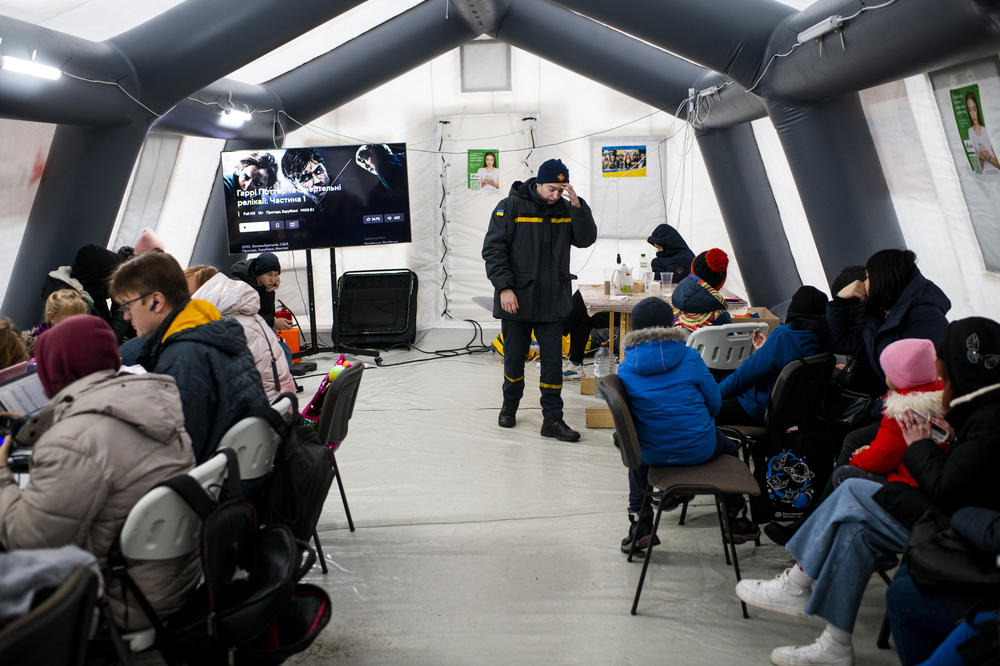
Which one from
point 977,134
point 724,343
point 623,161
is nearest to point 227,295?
point 724,343

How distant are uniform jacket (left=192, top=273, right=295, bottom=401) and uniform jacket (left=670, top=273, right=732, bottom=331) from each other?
1.98 metres

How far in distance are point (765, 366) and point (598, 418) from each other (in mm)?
1590

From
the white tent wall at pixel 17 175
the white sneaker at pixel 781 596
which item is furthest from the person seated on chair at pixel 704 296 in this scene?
the white tent wall at pixel 17 175

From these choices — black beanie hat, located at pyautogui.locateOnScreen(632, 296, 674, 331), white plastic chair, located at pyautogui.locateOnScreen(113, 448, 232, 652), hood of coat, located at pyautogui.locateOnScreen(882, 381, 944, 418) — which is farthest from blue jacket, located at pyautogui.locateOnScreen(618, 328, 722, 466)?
white plastic chair, located at pyautogui.locateOnScreen(113, 448, 232, 652)

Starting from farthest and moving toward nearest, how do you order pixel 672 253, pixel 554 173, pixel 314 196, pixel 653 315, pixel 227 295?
pixel 314 196, pixel 672 253, pixel 554 173, pixel 227 295, pixel 653 315

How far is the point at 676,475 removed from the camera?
258 centimetres

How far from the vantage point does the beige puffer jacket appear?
1603 millimetres

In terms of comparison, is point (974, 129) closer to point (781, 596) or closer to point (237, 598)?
point (781, 596)

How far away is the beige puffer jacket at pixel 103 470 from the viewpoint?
1.60m

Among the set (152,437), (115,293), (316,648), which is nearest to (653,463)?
(316,648)

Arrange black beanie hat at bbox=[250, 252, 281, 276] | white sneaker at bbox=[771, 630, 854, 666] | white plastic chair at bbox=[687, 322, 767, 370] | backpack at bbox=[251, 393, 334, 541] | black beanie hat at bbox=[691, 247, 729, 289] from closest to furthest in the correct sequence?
1. white sneaker at bbox=[771, 630, 854, 666]
2. backpack at bbox=[251, 393, 334, 541]
3. white plastic chair at bbox=[687, 322, 767, 370]
4. black beanie hat at bbox=[691, 247, 729, 289]
5. black beanie hat at bbox=[250, 252, 281, 276]

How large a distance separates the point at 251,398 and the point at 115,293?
0.56m

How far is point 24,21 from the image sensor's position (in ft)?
11.4

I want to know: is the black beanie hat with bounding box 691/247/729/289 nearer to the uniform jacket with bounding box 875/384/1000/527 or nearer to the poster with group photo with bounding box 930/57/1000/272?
the poster with group photo with bounding box 930/57/1000/272
